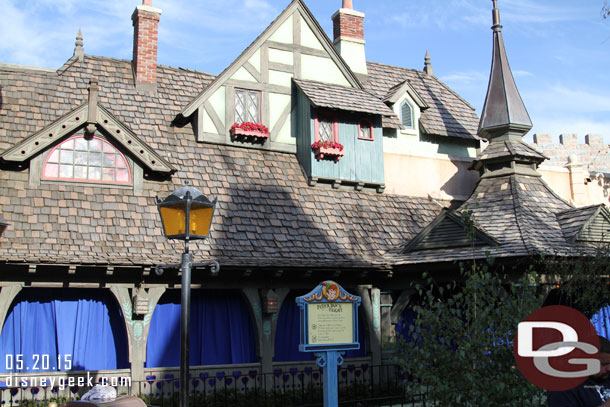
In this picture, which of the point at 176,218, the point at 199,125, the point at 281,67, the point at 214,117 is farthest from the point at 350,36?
the point at 176,218

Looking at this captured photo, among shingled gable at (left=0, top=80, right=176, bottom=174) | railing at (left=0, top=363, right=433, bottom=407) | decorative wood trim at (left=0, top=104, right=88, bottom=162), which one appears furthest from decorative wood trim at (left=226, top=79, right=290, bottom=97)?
railing at (left=0, top=363, right=433, bottom=407)

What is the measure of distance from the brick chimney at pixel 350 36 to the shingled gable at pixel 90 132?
749cm

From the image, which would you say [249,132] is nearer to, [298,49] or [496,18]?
[298,49]

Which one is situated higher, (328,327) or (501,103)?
(501,103)

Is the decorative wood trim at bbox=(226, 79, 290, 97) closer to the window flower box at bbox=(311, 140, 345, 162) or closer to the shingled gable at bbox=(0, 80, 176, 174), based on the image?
the window flower box at bbox=(311, 140, 345, 162)

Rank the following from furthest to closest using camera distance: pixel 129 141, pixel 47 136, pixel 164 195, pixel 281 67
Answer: pixel 281 67
pixel 164 195
pixel 129 141
pixel 47 136

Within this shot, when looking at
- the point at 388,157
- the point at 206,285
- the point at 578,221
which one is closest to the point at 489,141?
the point at 388,157

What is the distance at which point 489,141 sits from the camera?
19.6m

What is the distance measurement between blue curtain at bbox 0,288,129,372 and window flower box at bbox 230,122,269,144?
16.7 ft

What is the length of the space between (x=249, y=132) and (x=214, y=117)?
0.93 meters

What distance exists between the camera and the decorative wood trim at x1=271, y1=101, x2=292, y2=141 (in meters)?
17.9

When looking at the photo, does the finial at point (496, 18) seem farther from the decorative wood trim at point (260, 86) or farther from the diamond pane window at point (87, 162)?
the diamond pane window at point (87, 162)

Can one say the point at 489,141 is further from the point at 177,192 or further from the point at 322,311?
the point at 177,192

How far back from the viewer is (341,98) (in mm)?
18016
